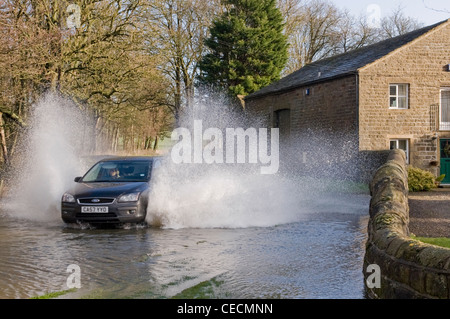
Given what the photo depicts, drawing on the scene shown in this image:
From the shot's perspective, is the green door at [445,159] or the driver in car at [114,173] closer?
the driver in car at [114,173]

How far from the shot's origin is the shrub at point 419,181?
24.1 meters

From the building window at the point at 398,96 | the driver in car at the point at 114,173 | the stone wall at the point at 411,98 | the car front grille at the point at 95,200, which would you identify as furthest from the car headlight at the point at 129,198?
the building window at the point at 398,96

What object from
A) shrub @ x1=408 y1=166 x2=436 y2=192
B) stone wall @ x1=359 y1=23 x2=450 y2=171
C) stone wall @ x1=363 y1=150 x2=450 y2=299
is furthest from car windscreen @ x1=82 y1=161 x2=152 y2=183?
stone wall @ x1=359 y1=23 x2=450 y2=171

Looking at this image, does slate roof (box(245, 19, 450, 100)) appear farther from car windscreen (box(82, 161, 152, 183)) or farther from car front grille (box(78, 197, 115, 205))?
car front grille (box(78, 197, 115, 205))

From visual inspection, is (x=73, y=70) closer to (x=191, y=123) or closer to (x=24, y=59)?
(x=24, y=59)

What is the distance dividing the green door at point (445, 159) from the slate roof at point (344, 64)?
18.0ft

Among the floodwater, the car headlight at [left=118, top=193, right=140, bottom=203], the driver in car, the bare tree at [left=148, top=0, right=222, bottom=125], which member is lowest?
the floodwater

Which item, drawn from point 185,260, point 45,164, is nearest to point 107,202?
point 185,260

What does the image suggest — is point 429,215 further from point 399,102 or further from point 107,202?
point 399,102

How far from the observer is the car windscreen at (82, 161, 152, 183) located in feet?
47.4

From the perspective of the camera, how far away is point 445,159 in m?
29.9

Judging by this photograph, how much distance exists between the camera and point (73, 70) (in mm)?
26422

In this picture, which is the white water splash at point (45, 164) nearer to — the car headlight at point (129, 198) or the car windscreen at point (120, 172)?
the car windscreen at point (120, 172)

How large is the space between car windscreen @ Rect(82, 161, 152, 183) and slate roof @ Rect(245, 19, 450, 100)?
676 inches
